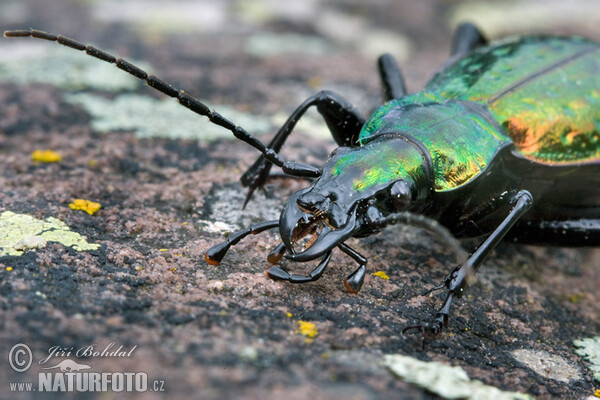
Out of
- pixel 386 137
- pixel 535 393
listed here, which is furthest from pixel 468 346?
pixel 386 137

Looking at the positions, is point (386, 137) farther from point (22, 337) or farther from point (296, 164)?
point (22, 337)

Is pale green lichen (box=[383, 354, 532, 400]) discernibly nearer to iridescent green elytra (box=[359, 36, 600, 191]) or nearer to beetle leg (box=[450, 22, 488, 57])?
iridescent green elytra (box=[359, 36, 600, 191])

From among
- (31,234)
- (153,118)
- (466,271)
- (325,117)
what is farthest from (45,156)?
(466,271)

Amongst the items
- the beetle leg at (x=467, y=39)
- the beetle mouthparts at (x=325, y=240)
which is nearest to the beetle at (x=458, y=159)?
the beetle mouthparts at (x=325, y=240)

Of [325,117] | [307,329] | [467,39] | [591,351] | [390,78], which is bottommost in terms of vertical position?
[591,351]

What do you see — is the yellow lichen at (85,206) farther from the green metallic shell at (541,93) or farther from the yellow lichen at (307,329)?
the green metallic shell at (541,93)

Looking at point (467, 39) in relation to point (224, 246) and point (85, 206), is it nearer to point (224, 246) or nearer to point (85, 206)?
point (224, 246)
